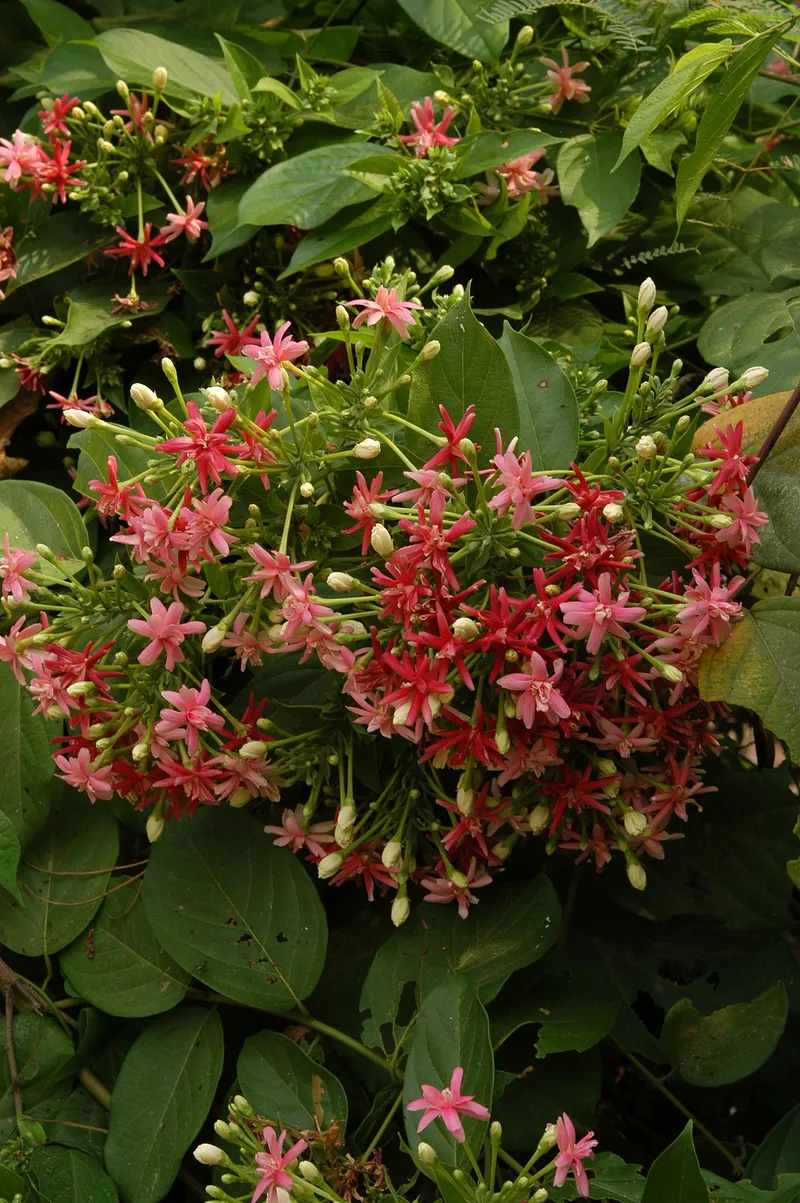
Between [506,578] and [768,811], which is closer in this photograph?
[506,578]

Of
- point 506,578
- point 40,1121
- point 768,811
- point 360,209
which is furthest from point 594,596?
point 40,1121

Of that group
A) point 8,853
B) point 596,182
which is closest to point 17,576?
point 8,853

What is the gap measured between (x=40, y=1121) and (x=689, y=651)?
0.67 metres

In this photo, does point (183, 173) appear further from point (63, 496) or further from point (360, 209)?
point (63, 496)

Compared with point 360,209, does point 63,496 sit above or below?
below

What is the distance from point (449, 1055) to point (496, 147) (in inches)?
31.0

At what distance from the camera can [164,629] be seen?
28.9 inches

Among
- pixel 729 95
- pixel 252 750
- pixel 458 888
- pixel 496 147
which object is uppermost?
pixel 729 95

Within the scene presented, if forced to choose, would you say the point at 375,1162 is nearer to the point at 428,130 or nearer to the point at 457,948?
the point at 457,948

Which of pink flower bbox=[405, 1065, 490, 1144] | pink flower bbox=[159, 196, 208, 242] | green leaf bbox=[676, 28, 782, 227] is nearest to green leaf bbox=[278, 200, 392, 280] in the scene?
pink flower bbox=[159, 196, 208, 242]

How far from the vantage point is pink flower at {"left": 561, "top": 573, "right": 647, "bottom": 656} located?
26.1 inches

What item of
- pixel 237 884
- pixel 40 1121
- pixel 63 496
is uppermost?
pixel 63 496

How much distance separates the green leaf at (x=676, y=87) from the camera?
2.34 feet

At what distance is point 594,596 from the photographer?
67 centimetres
